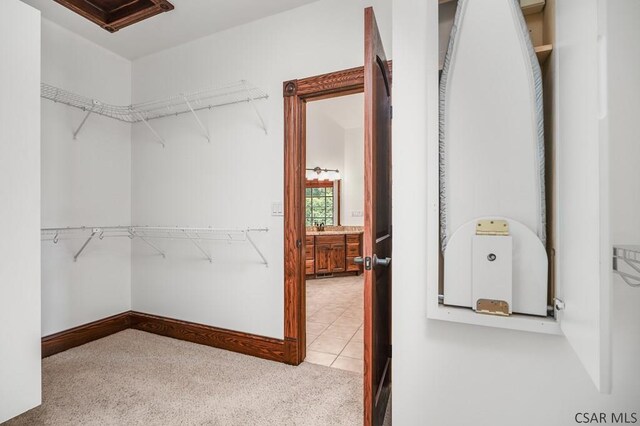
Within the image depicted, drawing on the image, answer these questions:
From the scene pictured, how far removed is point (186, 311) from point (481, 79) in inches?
114

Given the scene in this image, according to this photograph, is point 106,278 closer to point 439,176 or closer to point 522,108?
point 439,176

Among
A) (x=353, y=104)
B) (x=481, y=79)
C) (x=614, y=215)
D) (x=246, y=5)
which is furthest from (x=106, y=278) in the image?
(x=353, y=104)

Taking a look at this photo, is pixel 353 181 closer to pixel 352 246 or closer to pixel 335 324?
pixel 352 246

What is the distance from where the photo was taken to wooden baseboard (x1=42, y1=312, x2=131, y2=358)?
2465mm

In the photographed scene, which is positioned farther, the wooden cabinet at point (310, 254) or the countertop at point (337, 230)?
the countertop at point (337, 230)

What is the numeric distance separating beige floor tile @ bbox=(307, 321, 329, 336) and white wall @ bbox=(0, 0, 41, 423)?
2.04m

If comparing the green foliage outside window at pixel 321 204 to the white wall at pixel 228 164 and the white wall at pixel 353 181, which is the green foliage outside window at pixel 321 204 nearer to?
the white wall at pixel 353 181

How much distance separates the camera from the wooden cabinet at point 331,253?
5.36m

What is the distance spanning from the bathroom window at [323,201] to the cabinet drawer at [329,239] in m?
0.70

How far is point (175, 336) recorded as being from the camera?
283 cm

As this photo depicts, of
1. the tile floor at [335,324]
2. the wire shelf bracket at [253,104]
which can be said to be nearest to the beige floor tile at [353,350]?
the tile floor at [335,324]

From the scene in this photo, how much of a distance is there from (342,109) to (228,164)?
10.6 feet

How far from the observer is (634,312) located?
3.29 feet

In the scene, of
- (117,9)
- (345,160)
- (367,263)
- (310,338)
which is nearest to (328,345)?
(310,338)
